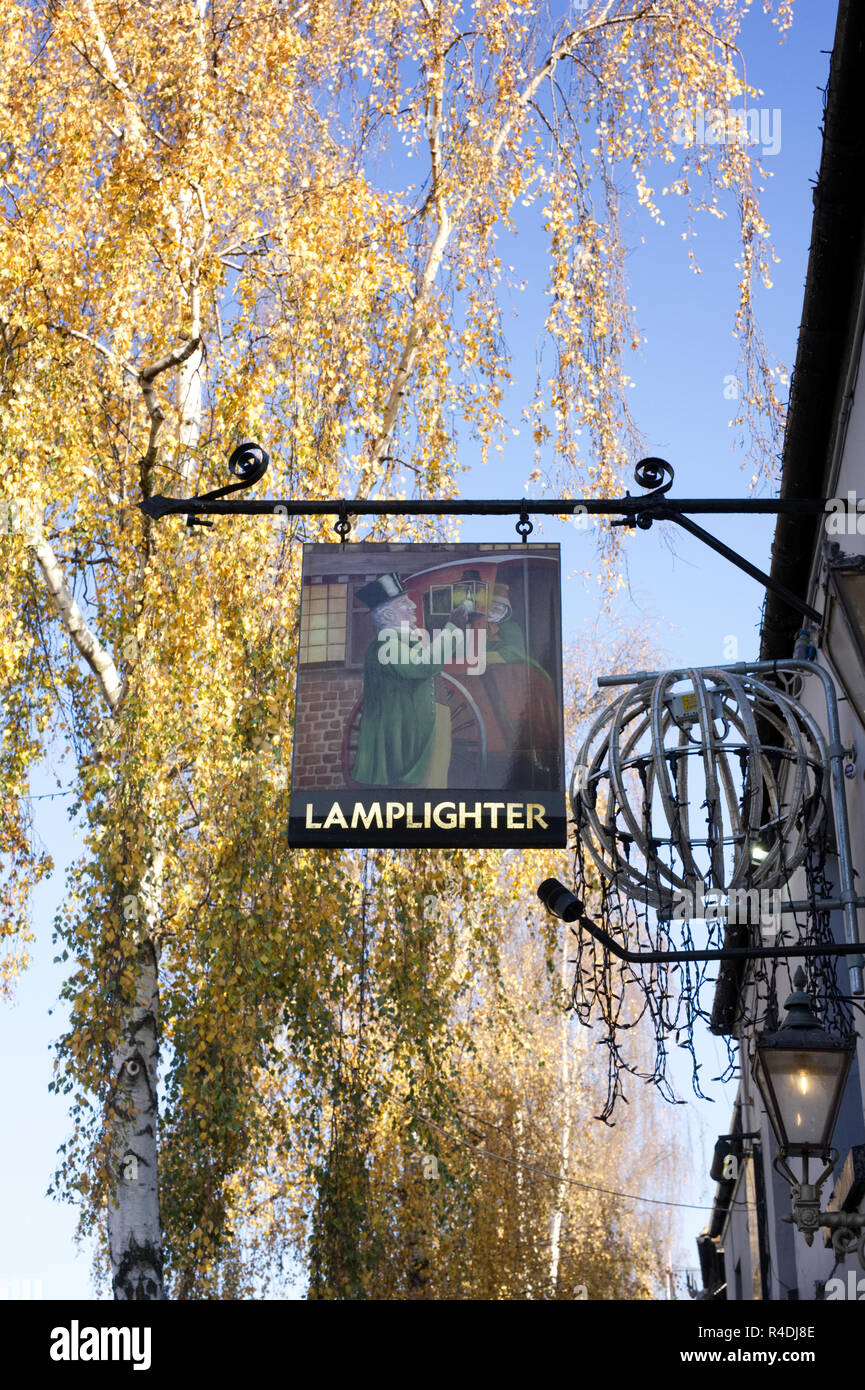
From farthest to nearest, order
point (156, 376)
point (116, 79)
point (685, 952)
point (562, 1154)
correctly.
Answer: point (562, 1154), point (116, 79), point (156, 376), point (685, 952)

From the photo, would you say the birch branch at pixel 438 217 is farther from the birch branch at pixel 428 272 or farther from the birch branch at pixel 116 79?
the birch branch at pixel 116 79

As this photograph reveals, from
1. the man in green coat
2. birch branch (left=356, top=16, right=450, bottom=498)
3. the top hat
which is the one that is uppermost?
birch branch (left=356, top=16, right=450, bottom=498)

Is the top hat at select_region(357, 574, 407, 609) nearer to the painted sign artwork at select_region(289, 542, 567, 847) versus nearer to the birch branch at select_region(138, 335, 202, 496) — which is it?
the painted sign artwork at select_region(289, 542, 567, 847)

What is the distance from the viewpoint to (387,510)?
6461 mm

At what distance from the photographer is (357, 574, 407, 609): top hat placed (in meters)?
6.67

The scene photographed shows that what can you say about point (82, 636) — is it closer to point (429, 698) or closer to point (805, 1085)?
point (429, 698)

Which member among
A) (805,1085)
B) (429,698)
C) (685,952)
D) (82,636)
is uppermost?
(82,636)

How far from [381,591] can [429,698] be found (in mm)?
601

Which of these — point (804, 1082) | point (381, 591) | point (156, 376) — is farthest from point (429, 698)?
point (156, 376)

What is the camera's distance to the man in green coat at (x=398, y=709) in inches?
249

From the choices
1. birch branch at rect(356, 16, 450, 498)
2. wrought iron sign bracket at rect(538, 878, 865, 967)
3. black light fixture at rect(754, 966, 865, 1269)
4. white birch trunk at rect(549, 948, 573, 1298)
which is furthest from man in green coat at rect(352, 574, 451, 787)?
white birch trunk at rect(549, 948, 573, 1298)

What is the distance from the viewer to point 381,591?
264 inches

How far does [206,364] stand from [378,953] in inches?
205
